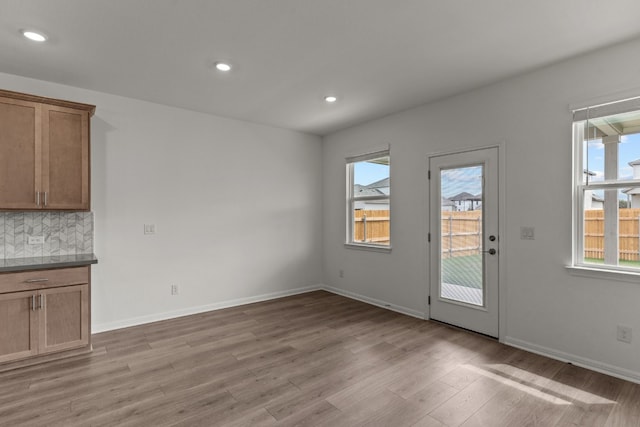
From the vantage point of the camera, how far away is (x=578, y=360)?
283 centimetres

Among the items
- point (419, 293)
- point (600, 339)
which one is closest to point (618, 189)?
point (600, 339)

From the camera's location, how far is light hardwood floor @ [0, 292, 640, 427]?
215 centimetres

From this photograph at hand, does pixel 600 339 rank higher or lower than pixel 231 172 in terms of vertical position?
lower

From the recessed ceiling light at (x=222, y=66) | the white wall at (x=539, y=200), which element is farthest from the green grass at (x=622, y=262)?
the recessed ceiling light at (x=222, y=66)

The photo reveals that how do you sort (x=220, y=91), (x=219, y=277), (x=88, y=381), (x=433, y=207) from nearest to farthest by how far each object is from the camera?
1. (x=88, y=381)
2. (x=220, y=91)
3. (x=433, y=207)
4. (x=219, y=277)

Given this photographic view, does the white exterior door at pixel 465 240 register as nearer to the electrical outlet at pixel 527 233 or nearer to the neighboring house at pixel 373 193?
the electrical outlet at pixel 527 233

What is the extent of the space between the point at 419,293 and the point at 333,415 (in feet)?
7.65

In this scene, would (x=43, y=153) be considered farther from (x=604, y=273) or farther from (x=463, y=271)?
(x=604, y=273)

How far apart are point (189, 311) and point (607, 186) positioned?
4.70m

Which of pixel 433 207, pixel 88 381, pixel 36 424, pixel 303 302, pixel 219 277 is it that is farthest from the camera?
pixel 303 302

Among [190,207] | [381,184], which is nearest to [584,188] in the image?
[381,184]

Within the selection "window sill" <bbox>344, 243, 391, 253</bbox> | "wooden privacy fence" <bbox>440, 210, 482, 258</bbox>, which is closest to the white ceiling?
"wooden privacy fence" <bbox>440, 210, 482, 258</bbox>

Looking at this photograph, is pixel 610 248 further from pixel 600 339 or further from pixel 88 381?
pixel 88 381

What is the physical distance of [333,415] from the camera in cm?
216
